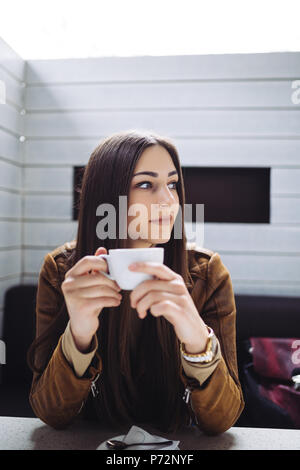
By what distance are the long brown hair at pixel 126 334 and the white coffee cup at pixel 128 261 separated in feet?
0.95

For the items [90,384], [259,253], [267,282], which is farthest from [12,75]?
[90,384]

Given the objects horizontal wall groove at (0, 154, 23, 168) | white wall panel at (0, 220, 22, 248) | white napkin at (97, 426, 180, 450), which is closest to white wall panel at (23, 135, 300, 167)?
horizontal wall groove at (0, 154, 23, 168)

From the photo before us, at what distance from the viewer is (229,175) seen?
2.36 meters

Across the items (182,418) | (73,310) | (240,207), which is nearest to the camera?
(73,310)

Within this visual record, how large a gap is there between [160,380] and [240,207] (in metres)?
1.60

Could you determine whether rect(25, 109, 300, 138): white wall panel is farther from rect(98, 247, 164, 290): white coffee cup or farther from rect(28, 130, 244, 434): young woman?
rect(98, 247, 164, 290): white coffee cup

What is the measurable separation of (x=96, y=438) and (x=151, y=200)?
47cm

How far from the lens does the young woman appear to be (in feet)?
2.05

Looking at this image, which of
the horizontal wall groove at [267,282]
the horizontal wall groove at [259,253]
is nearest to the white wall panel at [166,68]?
the horizontal wall groove at [259,253]

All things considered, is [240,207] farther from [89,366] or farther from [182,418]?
[89,366]

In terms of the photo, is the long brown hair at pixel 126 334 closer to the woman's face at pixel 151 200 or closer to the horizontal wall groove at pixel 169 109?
the woman's face at pixel 151 200

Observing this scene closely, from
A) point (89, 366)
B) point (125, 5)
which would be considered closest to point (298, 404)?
point (89, 366)

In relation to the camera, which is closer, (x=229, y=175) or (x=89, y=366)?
(x=89, y=366)

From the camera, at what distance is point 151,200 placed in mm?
832
